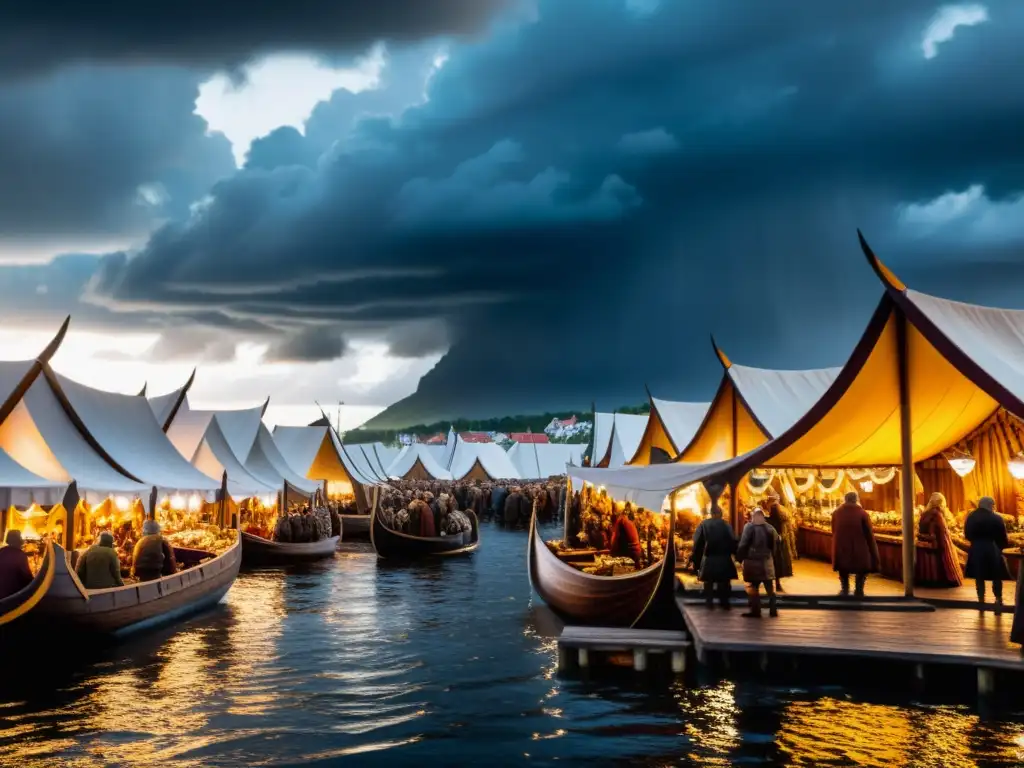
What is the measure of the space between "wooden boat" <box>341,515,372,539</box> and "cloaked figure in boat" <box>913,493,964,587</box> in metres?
24.4

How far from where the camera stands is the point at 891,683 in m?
9.61

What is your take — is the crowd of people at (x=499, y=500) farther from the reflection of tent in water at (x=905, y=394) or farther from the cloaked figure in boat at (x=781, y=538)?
the reflection of tent in water at (x=905, y=394)

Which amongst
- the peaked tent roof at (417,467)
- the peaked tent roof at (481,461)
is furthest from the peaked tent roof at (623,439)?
the peaked tent roof at (417,467)

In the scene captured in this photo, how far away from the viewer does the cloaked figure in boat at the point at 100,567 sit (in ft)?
39.2

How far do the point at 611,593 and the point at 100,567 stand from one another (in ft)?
22.5

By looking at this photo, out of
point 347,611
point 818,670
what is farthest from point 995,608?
point 347,611

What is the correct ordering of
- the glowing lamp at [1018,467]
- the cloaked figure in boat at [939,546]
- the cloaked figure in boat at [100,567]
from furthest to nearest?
the cloaked figure in boat at [939,546] < the glowing lamp at [1018,467] < the cloaked figure in boat at [100,567]

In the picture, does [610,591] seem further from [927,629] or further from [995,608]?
[995,608]

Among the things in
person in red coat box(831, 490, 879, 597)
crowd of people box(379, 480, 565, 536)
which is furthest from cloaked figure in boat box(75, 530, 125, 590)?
crowd of people box(379, 480, 565, 536)

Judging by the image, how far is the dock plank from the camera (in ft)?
28.0

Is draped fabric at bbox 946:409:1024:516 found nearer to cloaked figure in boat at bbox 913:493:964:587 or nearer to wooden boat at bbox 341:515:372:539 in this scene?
cloaked figure in boat at bbox 913:493:964:587

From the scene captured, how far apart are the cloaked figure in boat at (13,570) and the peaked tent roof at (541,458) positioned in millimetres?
53597

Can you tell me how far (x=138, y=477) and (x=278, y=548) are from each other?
752cm

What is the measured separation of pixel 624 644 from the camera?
10570 millimetres
